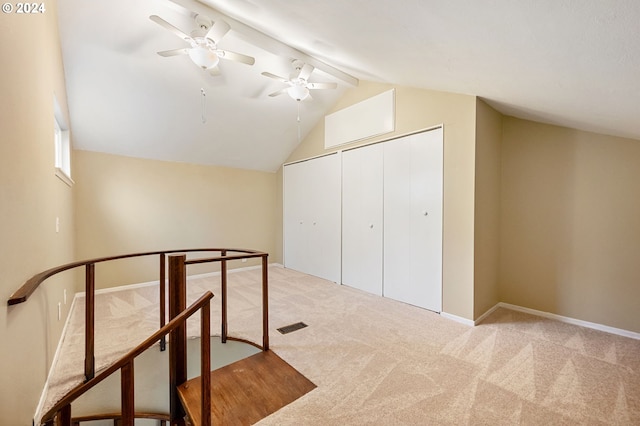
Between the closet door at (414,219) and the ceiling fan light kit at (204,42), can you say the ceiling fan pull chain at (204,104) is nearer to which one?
the ceiling fan light kit at (204,42)

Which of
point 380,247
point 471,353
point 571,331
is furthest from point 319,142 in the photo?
point 571,331

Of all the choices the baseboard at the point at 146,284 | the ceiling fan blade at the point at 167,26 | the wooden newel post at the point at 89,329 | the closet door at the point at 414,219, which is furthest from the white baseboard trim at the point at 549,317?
the ceiling fan blade at the point at 167,26

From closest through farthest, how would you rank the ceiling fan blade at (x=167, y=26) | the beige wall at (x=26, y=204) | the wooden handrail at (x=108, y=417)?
the beige wall at (x=26, y=204), the wooden handrail at (x=108, y=417), the ceiling fan blade at (x=167, y=26)

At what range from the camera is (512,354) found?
7.43 ft

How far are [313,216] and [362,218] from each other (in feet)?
3.94

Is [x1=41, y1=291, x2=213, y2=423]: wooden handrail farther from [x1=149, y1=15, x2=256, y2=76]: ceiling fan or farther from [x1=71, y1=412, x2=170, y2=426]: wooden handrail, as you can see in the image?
[x1=149, y1=15, x2=256, y2=76]: ceiling fan

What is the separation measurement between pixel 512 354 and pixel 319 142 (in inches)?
157

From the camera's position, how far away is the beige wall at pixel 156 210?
156 inches

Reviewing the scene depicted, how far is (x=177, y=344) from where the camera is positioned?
5.89 feet

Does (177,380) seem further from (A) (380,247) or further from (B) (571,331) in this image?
(B) (571,331)

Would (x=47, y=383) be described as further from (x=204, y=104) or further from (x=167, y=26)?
(x=204, y=104)

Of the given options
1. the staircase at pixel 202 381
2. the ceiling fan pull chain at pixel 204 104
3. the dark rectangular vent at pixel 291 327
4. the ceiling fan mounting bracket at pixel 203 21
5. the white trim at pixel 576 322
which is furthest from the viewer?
the ceiling fan pull chain at pixel 204 104

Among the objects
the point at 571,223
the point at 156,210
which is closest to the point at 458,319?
the point at 571,223

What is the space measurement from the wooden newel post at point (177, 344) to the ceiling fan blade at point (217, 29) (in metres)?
2.02
